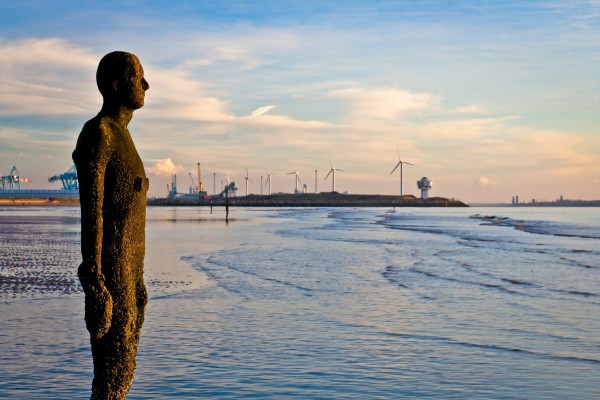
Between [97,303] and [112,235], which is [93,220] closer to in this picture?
[112,235]

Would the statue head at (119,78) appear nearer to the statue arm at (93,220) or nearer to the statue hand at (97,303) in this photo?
the statue arm at (93,220)

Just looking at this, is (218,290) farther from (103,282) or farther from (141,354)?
(103,282)

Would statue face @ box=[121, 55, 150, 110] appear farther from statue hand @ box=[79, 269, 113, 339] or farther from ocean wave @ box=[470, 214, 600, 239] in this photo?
ocean wave @ box=[470, 214, 600, 239]

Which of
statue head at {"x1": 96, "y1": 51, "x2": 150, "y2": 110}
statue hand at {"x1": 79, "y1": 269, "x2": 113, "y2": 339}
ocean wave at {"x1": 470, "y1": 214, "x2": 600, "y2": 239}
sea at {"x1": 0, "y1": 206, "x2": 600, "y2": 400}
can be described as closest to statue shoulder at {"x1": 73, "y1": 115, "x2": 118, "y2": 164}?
statue head at {"x1": 96, "y1": 51, "x2": 150, "y2": 110}

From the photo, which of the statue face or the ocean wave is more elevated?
the statue face

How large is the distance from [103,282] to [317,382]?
5.09 m

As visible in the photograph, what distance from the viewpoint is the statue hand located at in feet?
16.1

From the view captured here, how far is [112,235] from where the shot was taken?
17.0 ft

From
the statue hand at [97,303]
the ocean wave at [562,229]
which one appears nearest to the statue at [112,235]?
the statue hand at [97,303]

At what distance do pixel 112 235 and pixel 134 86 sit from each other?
45.1 inches

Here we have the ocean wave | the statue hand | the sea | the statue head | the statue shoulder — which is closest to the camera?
the statue hand

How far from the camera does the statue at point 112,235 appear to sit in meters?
5.00

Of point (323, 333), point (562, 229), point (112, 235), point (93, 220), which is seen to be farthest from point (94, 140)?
point (562, 229)

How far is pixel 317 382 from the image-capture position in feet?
31.2
